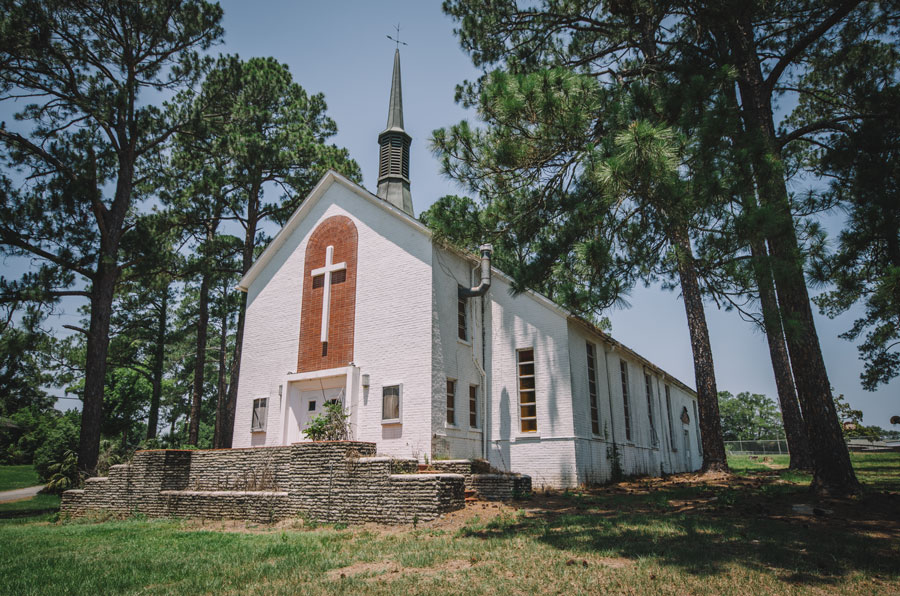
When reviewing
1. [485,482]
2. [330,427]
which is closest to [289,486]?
[330,427]

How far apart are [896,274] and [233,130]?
1896cm

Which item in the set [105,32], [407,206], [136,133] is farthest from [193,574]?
[105,32]

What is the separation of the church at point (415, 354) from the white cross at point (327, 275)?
4 centimetres

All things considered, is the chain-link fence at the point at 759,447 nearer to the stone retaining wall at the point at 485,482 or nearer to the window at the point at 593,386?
the window at the point at 593,386

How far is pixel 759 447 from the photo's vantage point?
42.3 meters

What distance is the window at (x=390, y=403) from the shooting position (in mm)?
13859

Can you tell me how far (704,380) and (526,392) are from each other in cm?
475

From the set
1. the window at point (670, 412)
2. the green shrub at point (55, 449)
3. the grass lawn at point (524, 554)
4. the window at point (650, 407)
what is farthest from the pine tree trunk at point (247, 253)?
the window at point (670, 412)

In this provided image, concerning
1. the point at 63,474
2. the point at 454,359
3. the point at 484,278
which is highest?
the point at 484,278

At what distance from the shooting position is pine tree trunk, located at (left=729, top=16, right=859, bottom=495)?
281 inches

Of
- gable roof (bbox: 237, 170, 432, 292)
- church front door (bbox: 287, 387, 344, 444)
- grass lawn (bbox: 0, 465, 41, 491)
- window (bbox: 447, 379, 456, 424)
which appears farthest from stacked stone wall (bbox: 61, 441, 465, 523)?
grass lawn (bbox: 0, 465, 41, 491)

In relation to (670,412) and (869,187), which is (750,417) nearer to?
(670,412)

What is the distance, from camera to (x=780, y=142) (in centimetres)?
914

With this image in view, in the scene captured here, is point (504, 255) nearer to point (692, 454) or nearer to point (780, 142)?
point (780, 142)
